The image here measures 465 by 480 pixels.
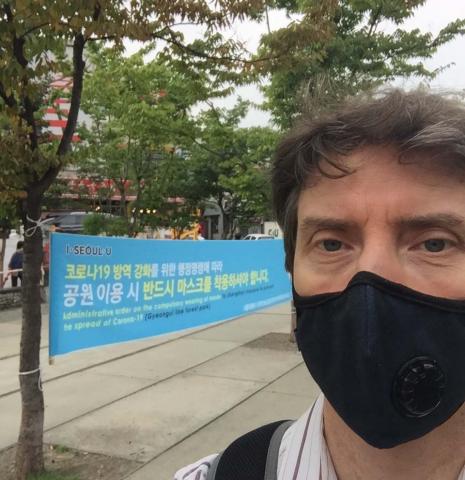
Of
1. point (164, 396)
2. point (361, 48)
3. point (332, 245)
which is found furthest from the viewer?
point (361, 48)

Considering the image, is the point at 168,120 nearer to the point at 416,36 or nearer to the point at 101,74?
the point at 101,74

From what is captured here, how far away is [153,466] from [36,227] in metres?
1.85

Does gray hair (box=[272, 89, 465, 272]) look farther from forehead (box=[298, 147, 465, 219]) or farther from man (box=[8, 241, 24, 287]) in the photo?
man (box=[8, 241, 24, 287])

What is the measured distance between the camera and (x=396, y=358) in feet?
3.47

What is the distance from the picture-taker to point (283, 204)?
4.81ft

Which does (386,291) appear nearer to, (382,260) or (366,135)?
(382,260)

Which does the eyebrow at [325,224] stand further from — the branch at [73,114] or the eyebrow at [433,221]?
the branch at [73,114]

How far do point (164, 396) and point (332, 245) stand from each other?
189 inches

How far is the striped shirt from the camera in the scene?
1.21 meters

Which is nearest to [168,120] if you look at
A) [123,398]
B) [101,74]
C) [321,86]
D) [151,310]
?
[101,74]

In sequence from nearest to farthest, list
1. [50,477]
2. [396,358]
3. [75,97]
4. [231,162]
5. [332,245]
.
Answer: [396,358], [332,245], [50,477], [75,97], [231,162]

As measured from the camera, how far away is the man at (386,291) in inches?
42.1

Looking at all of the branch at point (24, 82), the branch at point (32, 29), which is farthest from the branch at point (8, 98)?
the branch at point (32, 29)

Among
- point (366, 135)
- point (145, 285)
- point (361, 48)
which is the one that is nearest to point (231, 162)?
point (361, 48)
